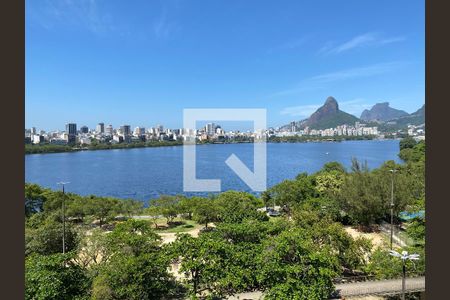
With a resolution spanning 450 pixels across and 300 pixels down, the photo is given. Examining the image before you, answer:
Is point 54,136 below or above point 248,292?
above

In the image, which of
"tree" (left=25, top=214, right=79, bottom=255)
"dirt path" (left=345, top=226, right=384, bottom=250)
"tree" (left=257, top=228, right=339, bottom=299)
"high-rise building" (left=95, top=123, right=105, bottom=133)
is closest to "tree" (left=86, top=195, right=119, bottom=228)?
"tree" (left=25, top=214, right=79, bottom=255)

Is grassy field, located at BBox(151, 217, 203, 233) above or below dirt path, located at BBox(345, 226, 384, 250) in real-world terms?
below

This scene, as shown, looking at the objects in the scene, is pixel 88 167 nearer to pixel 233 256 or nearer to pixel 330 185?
pixel 330 185

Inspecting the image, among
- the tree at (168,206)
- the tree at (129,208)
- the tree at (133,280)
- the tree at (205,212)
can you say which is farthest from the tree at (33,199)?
the tree at (133,280)

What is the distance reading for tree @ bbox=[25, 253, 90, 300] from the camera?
6.67 metres

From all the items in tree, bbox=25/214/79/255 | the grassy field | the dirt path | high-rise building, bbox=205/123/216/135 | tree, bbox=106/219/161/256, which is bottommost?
the grassy field

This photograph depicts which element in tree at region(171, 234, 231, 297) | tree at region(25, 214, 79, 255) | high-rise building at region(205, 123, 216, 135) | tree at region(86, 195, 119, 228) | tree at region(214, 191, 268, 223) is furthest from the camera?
high-rise building at region(205, 123, 216, 135)

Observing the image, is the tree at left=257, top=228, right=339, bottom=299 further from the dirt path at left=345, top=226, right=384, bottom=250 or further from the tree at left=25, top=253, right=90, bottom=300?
the dirt path at left=345, top=226, right=384, bottom=250

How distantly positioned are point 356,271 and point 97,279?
376 inches

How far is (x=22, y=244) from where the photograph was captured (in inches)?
149

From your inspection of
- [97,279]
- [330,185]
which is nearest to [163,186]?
[330,185]

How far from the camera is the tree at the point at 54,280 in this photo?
6668 millimetres

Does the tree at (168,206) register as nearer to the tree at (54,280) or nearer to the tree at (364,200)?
the tree at (54,280)

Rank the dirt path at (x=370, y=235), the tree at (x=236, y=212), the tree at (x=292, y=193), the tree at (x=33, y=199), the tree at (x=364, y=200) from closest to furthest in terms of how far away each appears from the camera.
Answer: the tree at (x=236, y=212) < the dirt path at (x=370, y=235) < the tree at (x=364, y=200) < the tree at (x=292, y=193) < the tree at (x=33, y=199)
